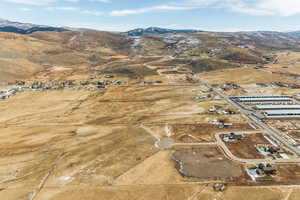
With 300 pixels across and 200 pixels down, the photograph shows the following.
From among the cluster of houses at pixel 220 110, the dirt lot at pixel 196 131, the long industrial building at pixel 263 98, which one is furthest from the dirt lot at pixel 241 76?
the dirt lot at pixel 196 131

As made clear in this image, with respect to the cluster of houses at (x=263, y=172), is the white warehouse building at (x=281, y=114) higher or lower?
higher

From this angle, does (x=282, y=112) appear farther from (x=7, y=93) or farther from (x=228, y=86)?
(x=7, y=93)

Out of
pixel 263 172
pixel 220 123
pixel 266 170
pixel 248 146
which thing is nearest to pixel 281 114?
pixel 220 123

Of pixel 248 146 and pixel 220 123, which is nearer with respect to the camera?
pixel 248 146

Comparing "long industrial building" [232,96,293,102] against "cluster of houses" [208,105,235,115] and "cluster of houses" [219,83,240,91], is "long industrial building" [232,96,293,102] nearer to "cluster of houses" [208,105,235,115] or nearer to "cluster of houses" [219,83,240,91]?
"cluster of houses" [208,105,235,115]

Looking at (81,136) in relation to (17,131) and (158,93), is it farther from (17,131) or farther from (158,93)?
(158,93)

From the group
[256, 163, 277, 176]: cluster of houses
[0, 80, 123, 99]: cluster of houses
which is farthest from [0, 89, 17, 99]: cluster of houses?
[256, 163, 277, 176]: cluster of houses

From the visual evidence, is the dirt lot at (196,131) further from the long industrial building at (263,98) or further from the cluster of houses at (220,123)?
the long industrial building at (263,98)
